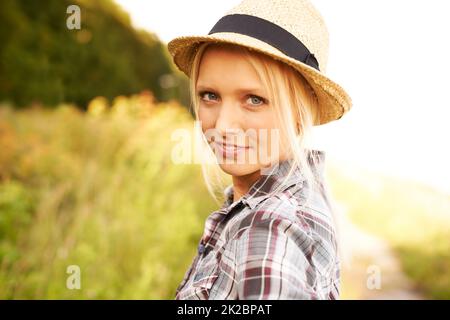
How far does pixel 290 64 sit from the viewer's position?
4.87ft

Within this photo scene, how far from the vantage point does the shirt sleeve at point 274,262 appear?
116cm

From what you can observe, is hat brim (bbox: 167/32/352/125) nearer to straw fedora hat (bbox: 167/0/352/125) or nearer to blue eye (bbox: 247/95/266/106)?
straw fedora hat (bbox: 167/0/352/125)

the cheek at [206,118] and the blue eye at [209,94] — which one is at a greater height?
the blue eye at [209,94]

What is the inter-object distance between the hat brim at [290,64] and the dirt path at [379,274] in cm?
368

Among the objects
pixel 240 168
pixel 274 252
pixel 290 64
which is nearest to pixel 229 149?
pixel 240 168

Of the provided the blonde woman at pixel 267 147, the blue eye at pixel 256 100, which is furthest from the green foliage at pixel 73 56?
the blue eye at pixel 256 100

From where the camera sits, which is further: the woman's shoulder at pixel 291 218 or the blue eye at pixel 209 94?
the blue eye at pixel 209 94

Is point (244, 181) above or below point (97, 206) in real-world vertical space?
below

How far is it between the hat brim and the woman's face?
54 mm

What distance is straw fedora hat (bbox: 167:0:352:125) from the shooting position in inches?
59.3

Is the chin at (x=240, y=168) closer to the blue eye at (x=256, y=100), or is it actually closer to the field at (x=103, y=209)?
the blue eye at (x=256, y=100)

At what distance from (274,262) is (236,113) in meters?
0.49

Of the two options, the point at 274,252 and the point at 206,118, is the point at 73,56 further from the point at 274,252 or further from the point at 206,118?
the point at 274,252

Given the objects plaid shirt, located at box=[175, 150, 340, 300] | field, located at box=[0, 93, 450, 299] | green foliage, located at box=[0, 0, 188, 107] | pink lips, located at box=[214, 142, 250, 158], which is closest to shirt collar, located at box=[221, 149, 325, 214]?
plaid shirt, located at box=[175, 150, 340, 300]
